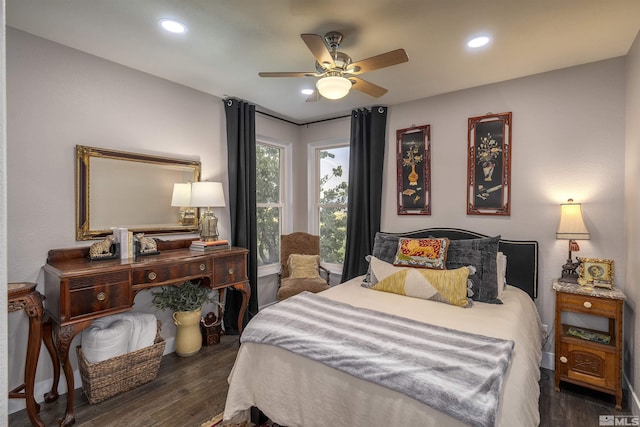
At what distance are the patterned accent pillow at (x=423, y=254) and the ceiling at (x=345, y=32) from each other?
155 centimetres

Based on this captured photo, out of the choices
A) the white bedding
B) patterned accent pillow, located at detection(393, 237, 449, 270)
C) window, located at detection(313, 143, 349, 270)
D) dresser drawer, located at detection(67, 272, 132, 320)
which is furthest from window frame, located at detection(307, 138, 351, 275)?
dresser drawer, located at detection(67, 272, 132, 320)

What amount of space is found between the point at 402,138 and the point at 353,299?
6.93 feet

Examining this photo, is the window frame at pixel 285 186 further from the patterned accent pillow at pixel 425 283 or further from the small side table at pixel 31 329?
the small side table at pixel 31 329

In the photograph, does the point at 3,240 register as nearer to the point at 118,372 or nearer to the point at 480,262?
the point at 118,372

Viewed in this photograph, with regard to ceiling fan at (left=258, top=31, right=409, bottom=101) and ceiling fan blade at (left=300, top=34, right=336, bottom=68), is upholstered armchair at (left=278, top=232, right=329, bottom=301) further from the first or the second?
ceiling fan blade at (left=300, top=34, right=336, bottom=68)

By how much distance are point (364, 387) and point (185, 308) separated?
6.86 feet

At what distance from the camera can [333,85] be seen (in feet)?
6.50

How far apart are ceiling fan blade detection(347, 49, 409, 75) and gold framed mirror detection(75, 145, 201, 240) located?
6.61ft

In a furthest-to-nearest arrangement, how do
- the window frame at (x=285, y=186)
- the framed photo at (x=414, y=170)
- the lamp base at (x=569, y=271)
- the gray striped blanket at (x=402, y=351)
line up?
the window frame at (x=285, y=186)
the framed photo at (x=414, y=170)
the lamp base at (x=569, y=271)
the gray striped blanket at (x=402, y=351)

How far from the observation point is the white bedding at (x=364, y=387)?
1350 mm

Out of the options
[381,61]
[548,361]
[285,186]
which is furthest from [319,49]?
[548,361]

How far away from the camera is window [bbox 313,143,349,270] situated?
4352mm

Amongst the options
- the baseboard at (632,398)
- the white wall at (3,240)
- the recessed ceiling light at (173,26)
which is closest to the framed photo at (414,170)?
the baseboard at (632,398)

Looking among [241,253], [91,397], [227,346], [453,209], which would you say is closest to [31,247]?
[91,397]
